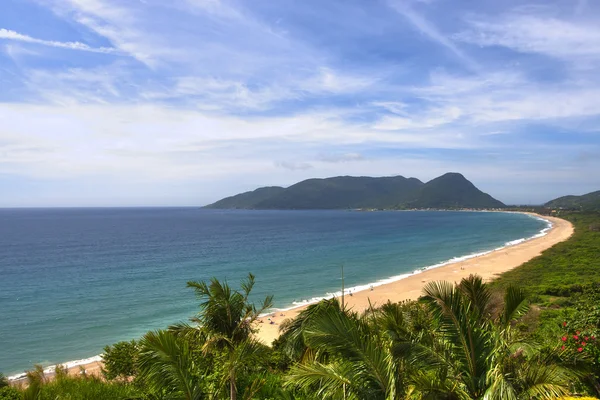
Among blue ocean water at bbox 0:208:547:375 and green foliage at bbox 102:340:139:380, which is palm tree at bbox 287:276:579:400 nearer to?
green foliage at bbox 102:340:139:380

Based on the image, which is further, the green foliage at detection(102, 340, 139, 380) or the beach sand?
the beach sand

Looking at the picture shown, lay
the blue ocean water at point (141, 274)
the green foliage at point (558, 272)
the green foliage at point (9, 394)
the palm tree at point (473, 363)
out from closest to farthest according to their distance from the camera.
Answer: the palm tree at point (473, 363) < the green foliage at point (9, 394) < the blue ocean water at point (141, 274) < the green foliage at point (558, 272)

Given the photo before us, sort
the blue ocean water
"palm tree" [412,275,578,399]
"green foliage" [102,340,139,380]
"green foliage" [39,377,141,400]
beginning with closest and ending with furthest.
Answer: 1. "palm tree" [412,275,578,399]
2. "green foliage" [39,377,141,400]
3. "green foliage" [102,340,139,380]
4. the blue ocean water

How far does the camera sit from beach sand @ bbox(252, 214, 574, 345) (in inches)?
1160

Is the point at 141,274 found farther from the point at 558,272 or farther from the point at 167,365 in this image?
the point at 558,272

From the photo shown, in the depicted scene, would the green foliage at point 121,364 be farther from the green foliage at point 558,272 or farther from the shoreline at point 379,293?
the green foliage at point 558,272

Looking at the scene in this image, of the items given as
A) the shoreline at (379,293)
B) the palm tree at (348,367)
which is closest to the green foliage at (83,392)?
the palm tree at (348,367)

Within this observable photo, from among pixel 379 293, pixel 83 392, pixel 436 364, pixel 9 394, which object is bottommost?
pixel 379 293

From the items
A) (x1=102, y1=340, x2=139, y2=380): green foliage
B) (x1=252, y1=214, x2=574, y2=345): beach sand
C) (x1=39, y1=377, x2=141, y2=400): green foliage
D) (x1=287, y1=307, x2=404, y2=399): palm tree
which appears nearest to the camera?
(x1=287, y1=307, x2=404, y2=399): palm tree

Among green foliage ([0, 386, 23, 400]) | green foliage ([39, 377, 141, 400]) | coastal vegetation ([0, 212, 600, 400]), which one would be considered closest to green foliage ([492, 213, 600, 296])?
coastal vegetation ([0, 212, 600, 400])

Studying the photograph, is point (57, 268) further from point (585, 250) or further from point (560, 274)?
point (585, 250)

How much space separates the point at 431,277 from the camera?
43469 mm

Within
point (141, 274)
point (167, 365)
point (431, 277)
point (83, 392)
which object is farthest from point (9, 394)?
point (431, 277)

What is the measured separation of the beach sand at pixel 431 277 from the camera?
2947 cm
